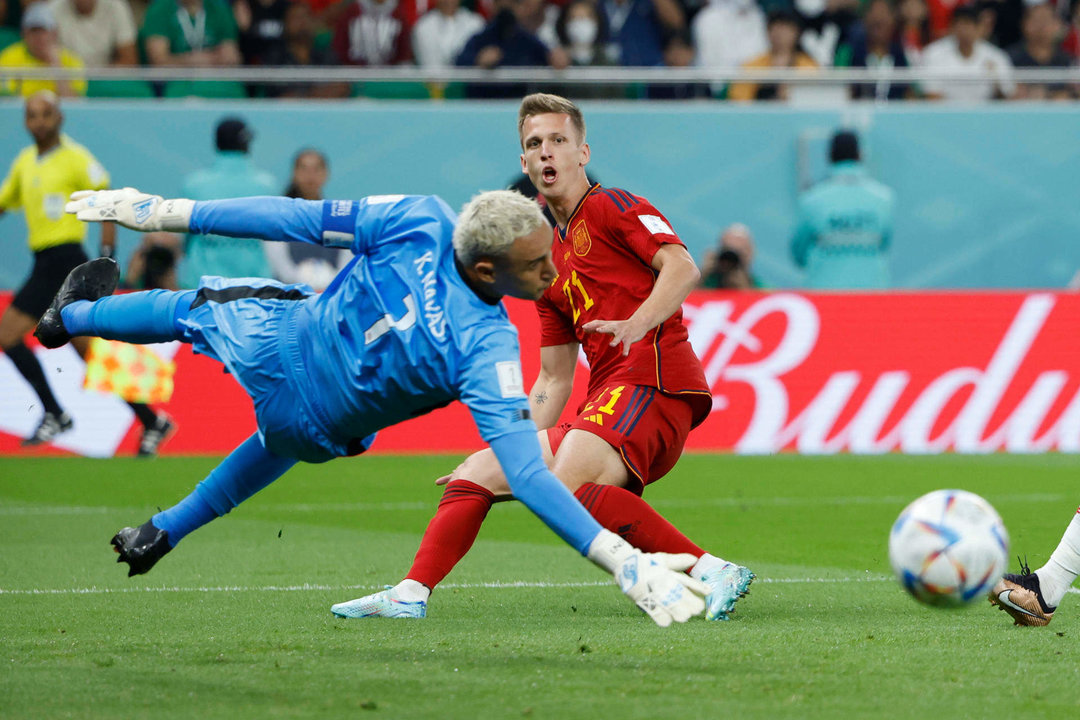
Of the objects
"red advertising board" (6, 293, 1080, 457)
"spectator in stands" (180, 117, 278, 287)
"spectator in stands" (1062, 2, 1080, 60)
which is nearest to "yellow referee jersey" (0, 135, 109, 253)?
"spectator in stands" (180, 117, 278, 287)

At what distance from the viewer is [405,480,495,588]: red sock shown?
5910 mm

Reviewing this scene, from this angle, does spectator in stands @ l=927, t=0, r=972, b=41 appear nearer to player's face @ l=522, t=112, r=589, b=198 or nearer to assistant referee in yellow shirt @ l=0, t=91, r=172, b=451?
assistant referee in yellow shirt @ l=0, t=91, r=172, b=451

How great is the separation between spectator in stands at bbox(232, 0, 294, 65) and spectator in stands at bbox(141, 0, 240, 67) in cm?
28

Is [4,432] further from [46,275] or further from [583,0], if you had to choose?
[583,0]

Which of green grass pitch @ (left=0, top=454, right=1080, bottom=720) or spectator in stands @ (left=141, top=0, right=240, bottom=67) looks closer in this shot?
green grass pitch @ (left=0, top=454, right=1080, bottom=720)

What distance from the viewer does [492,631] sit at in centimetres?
555

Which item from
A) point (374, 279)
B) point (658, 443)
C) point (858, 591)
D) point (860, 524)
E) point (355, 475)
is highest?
point (374, 279)

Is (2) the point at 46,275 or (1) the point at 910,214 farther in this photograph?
(1) the point at 910,214

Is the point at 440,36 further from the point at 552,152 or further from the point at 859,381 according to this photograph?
the point at 552,152

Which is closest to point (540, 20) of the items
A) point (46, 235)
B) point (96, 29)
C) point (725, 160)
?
point (725, 160)

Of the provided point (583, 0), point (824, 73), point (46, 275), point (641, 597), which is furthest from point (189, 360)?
point (641, 597)

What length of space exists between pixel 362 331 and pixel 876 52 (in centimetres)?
1302

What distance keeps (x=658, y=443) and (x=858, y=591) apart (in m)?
1.25

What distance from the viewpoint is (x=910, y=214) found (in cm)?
1711
